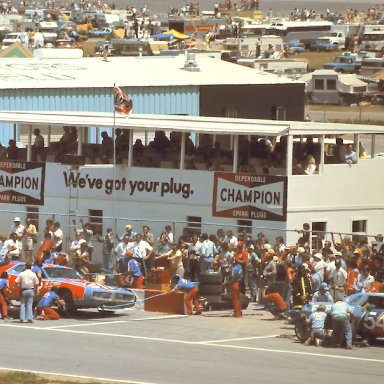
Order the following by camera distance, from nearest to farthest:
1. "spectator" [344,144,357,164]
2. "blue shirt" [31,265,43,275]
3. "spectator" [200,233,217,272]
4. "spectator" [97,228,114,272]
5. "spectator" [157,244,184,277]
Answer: "blue shirt" [31,265,43,275] < "spectator" [157,244,184,277] < "spectator" [200,233,217,272] < "spectator" [97,228,114,272] < "spectator" [344,144,357,164]

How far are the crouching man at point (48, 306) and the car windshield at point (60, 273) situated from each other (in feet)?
2.08

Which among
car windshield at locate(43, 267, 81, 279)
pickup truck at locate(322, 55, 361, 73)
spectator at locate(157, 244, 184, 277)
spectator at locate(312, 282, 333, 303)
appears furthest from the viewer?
pickup truck at locate(322, 55, 361, 73)

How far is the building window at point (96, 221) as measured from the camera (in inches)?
1510

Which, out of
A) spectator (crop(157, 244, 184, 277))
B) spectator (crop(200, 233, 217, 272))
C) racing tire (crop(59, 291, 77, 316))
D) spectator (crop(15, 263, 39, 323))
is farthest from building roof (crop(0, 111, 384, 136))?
spectator (crop(15, 263, 39, 323))

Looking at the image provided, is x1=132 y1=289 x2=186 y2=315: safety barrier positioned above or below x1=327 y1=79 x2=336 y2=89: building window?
below

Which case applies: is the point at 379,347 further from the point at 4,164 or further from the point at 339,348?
the point at 4,164

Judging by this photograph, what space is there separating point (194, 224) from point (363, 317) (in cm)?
956

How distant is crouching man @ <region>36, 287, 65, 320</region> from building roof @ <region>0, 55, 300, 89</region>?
20.3 m

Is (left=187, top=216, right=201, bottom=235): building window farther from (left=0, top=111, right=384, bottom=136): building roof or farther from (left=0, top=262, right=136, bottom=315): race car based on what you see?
(left=0, top=262, right=136, bottom=315): race car

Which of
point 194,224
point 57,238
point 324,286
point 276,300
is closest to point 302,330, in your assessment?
point 324,286

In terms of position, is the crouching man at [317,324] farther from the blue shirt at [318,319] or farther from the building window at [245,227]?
the building window at [245,227]

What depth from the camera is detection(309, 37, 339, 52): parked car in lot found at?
12656 cm

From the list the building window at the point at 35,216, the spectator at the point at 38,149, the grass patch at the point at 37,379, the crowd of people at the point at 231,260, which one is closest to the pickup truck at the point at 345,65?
the spectator at the point at 38,149

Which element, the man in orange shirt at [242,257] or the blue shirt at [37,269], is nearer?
the blue shirt at [37,269]
